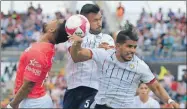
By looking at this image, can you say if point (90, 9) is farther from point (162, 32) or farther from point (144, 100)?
point (162, 32)

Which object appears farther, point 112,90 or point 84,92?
point 84,92

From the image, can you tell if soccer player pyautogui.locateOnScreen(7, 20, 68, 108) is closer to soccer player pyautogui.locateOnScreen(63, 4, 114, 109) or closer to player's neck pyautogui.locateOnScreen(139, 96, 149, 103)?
soccer player pyautogui.locateOnScreen(63, 4, 114, 109)

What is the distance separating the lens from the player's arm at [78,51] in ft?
19.9

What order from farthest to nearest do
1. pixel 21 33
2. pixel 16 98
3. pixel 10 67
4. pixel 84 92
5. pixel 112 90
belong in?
pixel 21 33 < pixel 10 67 < pixel 84 92 < pixel 112 90 < pixel 16 98

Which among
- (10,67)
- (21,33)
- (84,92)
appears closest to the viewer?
(84,92)

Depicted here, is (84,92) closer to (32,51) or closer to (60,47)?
(32,51)

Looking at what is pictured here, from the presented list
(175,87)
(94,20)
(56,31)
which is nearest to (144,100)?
(94,20)

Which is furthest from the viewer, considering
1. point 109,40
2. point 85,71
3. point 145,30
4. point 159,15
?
point 159,15

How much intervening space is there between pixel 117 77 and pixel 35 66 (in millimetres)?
1041

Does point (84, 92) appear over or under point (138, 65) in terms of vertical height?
under

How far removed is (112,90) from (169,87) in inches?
437

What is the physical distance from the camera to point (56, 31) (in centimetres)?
648

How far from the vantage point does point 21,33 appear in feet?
72.7

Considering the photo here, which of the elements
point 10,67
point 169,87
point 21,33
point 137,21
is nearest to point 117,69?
point 169,87
